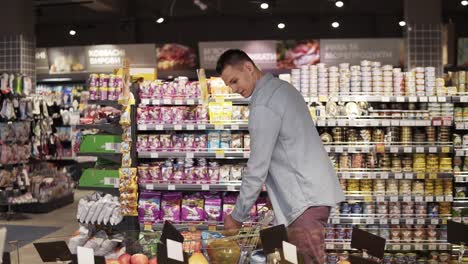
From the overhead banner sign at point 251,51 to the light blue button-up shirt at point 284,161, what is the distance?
10680mm

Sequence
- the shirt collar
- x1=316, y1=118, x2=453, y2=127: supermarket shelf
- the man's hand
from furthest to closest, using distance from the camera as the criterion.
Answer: x1=316, y1=118, x2=453, y2=127: supermarket shelf, the shirt collar, the man's hand

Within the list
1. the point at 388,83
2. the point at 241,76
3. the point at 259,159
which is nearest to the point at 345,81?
the point at 388,83

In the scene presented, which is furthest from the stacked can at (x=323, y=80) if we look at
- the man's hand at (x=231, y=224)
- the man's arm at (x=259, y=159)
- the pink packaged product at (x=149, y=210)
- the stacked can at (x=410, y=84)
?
the man's hand at (x=231, y=224)

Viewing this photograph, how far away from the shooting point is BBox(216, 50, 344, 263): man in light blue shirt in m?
3.09

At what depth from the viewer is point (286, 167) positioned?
10.4ft

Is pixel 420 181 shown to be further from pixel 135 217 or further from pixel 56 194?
pixel 56 194

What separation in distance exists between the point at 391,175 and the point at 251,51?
8.19m

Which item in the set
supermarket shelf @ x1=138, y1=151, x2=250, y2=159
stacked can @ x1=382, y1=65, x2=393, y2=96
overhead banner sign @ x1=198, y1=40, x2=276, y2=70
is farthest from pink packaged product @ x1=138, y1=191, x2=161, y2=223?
overhead banner sign @ x1=198, y1=40, x2=276, y2=70

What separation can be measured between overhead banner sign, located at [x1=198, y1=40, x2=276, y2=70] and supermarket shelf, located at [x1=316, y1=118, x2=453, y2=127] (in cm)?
791

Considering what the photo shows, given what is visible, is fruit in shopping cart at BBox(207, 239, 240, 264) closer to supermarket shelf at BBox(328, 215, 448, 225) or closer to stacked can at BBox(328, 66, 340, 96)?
supermarket shelf at BBox(328, 215, 448, 225)

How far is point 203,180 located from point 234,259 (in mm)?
3661

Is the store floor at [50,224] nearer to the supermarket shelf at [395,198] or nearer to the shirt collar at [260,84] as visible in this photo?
the supermarket shelf at [395,198]

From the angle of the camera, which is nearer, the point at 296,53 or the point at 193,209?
the point at 193,209

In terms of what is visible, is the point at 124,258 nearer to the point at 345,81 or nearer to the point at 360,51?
the point at 345,81
